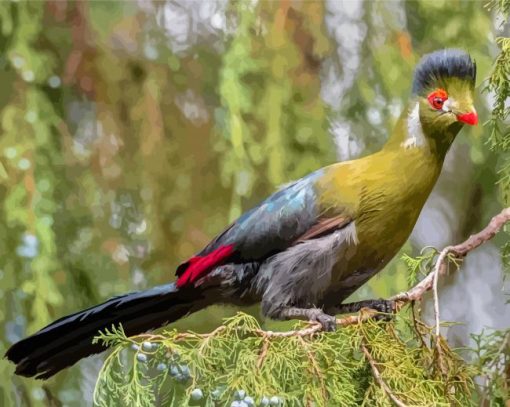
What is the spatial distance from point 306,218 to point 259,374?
27cm

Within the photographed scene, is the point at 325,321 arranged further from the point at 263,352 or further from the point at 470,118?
the point at 470,118

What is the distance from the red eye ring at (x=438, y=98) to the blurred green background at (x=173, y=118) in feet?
1.04

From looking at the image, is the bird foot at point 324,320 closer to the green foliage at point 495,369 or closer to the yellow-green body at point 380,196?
the yellow-green body at point 380,196

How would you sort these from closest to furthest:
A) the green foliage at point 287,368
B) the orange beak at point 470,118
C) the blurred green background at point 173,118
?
the green foliage at point 287,368
the orange beak at point 470,118
the blurred green background at point 173,118

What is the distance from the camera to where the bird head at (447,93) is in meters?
Answer: 0.88

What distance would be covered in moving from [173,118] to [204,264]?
406mm

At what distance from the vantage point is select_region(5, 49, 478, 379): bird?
897 millimetres

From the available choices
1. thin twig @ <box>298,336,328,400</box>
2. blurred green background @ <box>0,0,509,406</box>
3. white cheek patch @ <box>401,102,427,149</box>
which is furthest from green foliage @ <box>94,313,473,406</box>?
blurred green background @ <box>0,0,509,406</box>

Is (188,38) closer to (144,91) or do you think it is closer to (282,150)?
(144,91)

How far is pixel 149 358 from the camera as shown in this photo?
2.58ft

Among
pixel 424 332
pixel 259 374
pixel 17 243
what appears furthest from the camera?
pixel 17 243

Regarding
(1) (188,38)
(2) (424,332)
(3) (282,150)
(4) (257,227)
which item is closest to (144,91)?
(1) (188,38)

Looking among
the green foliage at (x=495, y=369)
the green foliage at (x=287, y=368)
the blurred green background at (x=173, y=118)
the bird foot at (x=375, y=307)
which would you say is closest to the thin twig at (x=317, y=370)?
the green foliage at (x=287, y=368)

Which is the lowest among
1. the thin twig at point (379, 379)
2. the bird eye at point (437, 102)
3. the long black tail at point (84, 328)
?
the thin twig at point (379, 379)
